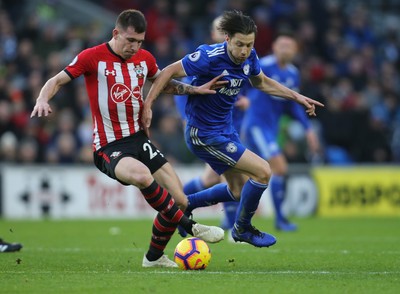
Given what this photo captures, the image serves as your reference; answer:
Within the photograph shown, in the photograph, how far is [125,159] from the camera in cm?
788

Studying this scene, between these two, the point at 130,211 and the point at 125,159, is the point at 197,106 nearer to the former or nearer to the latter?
the point at 125,159

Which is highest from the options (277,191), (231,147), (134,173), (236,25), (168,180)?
(236,25)

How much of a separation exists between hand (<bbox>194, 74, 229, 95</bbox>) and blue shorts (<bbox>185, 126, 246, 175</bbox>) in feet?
1.72

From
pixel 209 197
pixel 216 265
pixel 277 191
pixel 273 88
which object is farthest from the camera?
pixel 277 191

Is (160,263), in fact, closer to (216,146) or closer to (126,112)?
(216,146)

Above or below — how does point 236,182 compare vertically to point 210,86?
below

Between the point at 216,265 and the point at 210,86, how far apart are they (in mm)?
1779

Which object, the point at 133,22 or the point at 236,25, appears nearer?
the point at 133,22

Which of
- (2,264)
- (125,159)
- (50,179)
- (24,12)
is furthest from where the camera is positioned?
(24,12)

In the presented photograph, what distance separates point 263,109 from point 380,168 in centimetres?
605

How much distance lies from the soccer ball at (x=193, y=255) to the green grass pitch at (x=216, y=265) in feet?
0.34

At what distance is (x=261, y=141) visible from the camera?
12.9 metres

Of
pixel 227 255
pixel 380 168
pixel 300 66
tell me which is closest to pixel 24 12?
pixel 300 66

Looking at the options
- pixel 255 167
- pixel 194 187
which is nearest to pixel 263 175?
pixel 255 167
